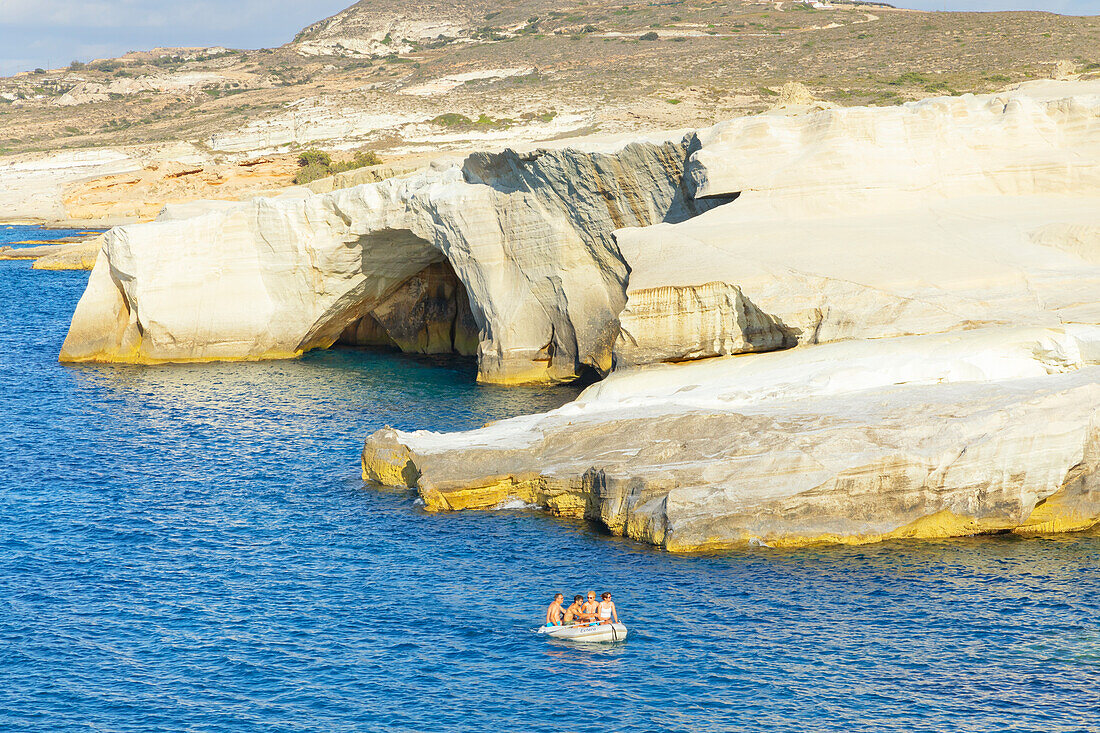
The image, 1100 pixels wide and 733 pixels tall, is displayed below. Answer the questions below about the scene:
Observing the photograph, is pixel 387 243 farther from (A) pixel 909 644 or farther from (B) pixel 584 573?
(A) pixel 909 644

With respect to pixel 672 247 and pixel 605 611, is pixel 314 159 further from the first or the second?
pixel 605 611

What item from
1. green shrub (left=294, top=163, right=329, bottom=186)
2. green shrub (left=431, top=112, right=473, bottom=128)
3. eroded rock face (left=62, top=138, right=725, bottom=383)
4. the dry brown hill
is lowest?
eroded rock face (left=62, top=138, right=725, bottom=383)

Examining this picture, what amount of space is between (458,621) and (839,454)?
864 cm

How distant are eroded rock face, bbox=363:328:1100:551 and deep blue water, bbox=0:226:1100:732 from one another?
2.33 feet

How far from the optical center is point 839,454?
23.1m

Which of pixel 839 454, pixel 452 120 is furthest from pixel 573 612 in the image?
pixel 452 120

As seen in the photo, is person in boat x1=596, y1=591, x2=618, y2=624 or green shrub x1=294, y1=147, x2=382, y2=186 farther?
green shrub x1=294, y1=147, x2=382, y2=186

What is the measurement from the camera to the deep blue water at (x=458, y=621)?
56.8ft

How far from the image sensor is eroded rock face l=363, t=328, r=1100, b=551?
23.1m

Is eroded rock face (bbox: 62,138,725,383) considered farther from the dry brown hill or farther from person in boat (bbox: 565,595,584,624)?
the dry brown hill

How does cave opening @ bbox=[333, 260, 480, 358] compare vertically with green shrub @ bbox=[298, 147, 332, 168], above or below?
below

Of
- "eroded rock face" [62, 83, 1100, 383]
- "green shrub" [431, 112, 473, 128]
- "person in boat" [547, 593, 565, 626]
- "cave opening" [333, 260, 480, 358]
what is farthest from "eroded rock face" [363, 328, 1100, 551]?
"green shrub" [431, 112, 473, 128]

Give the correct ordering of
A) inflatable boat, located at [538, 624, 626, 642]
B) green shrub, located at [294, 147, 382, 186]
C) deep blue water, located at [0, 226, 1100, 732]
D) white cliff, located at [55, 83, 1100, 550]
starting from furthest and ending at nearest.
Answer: green shrub, located at [294, 147, 382, 186] < white cliff, located at [55, 83, 1100, 550] < inflatable boat, located at [538, 624, 626, 642] < deep blue water, located at [0, 226, 1100, 732]

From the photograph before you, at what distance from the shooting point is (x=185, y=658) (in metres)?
19.5
